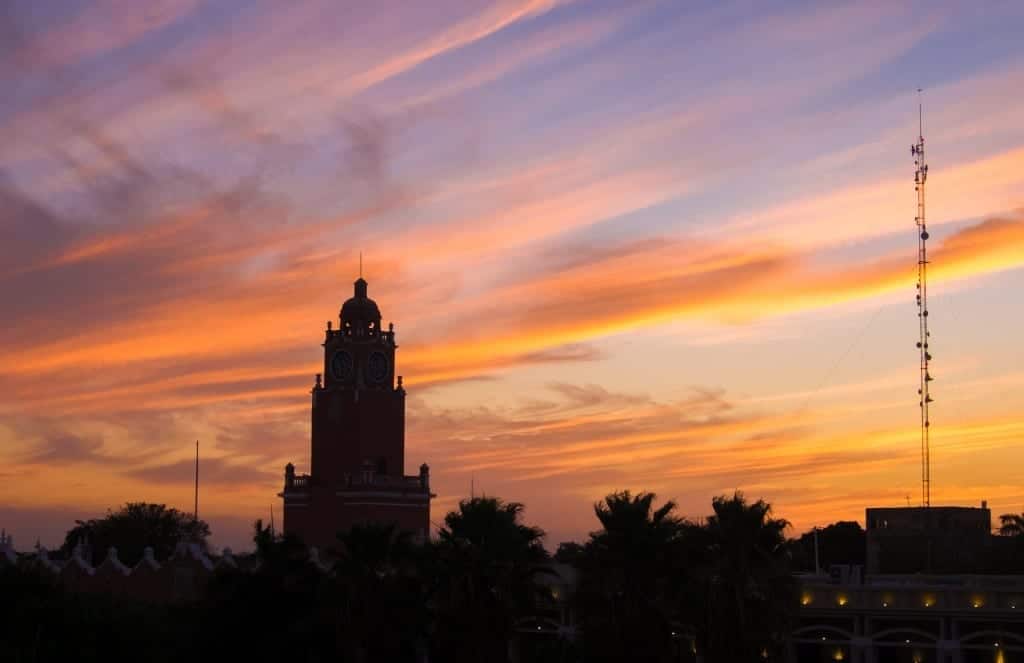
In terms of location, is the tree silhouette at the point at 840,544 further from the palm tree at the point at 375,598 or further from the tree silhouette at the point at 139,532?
the palm tree at the point at 375,598

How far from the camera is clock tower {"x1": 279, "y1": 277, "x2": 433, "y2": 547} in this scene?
137m

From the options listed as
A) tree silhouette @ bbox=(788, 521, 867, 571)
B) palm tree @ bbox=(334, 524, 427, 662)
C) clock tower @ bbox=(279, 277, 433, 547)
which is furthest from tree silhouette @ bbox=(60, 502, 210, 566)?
palm tree @ bbox=(334, 524, 427, 662)

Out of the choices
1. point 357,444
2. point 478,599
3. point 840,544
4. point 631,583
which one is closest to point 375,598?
point 478,599

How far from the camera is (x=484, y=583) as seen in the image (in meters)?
56.2

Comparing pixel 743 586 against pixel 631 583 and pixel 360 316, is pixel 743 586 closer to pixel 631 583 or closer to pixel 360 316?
pixel 631 583

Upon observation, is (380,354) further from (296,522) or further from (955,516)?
(955,516)

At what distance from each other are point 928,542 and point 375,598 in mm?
Result: 55137

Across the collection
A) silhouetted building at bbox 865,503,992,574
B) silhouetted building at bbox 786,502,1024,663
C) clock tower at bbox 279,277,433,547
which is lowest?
silhouetted building at bbox 786,502,1024,663

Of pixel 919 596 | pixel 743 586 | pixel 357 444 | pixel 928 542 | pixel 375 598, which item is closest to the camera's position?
pixel 743 586

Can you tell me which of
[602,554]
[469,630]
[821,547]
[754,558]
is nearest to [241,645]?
[469,630]

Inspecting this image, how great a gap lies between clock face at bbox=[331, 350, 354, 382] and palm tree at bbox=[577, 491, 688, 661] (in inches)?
3396

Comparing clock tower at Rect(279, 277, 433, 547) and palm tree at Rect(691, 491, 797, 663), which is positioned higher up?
clock tower at Rect(279, 277, 433, 547)

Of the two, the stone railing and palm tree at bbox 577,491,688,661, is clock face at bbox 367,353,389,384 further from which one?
palm tree at bbox 577,491,688,661

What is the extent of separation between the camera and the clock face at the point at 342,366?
14075 centimetres
